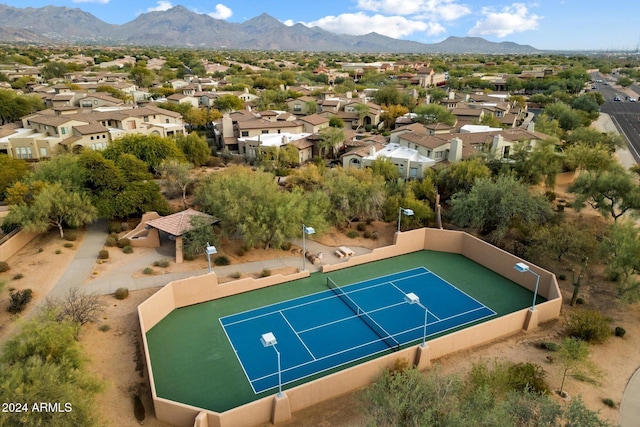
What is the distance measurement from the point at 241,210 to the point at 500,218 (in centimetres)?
2043

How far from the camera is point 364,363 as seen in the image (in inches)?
798

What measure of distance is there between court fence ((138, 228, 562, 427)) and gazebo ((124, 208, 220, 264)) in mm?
5569

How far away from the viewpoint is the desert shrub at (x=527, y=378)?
19047mm

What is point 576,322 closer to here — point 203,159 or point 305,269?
point 305,269

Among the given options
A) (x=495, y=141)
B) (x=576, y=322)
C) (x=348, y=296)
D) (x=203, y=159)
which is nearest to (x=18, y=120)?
(x=203, y=159)

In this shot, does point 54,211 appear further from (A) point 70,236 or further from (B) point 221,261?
(B) point 221,261

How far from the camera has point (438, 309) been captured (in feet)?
89.8

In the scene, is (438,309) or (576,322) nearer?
(576,322)

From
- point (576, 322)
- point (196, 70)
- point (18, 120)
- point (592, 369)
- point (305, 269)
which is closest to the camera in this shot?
point (592, 369)

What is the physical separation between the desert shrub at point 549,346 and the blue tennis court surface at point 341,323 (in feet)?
12.2

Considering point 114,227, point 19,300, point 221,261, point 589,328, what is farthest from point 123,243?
point 589,328

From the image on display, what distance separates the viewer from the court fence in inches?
704

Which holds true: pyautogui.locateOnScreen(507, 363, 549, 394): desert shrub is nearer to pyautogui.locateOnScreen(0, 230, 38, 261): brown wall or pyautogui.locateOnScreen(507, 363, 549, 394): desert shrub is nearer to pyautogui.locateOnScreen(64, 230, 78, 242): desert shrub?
pyautogui.locateOnScreen(64, 230, 78, 242): desert shrub

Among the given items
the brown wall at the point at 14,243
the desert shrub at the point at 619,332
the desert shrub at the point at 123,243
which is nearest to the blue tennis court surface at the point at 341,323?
the desert shrub at the point at 619,332
